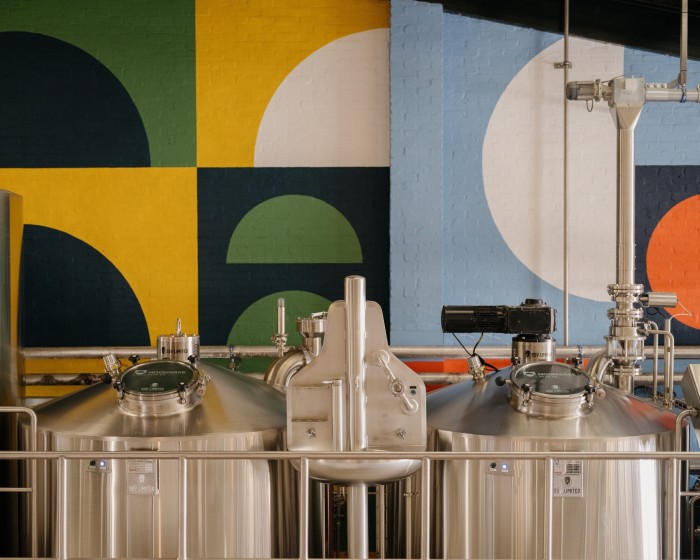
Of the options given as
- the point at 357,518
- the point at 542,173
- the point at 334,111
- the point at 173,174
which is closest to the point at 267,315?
the point at 173,174

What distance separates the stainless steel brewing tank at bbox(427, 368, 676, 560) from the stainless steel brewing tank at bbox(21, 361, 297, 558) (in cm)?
72

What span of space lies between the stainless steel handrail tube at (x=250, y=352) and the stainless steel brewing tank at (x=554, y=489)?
1.69 metres

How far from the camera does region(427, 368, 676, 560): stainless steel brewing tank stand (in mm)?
3141

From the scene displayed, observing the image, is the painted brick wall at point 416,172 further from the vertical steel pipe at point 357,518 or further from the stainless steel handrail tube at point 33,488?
the stainless steel handrail tube at point 33,488

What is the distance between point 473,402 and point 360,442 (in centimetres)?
78

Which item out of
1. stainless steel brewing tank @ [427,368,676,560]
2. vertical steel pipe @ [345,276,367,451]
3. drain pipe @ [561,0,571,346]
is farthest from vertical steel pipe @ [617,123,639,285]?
vertical steel pipe @ [345,276,367,451]

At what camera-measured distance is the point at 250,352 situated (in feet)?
17.1

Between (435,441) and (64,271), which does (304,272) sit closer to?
(64,271)

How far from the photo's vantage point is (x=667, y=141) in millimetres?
5348

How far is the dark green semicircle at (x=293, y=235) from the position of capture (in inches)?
214

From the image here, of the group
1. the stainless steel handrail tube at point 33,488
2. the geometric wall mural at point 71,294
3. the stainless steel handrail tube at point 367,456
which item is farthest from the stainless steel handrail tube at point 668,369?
the geometric wall mural at point 71,294

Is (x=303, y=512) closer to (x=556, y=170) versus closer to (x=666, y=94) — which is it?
(x=666, y=94)

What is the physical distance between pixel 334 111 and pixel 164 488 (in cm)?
303

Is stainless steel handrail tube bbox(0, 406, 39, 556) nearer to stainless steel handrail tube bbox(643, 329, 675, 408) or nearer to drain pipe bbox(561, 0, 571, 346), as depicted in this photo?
stainless steel handrail tube bbox(643, 329, 675, 408)
